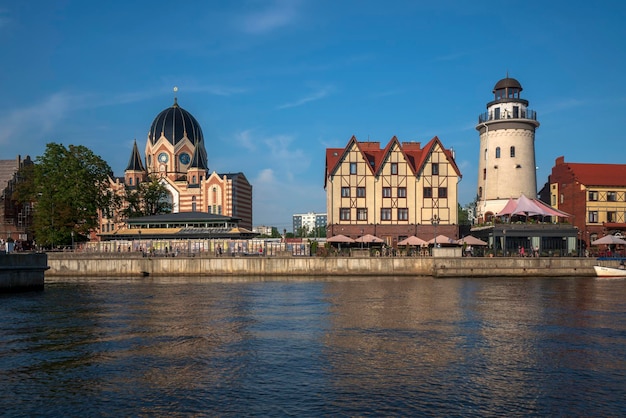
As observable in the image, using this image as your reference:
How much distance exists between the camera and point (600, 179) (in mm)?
80875

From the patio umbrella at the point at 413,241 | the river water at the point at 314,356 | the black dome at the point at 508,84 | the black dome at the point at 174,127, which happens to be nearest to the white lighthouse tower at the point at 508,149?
the black dome at the point at 508,84

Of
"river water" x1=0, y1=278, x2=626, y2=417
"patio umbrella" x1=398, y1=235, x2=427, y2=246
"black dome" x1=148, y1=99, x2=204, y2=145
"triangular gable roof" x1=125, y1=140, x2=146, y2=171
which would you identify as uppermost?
"black dome" x1=148, y1=99, x2=204, y2=145

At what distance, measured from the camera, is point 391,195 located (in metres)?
77.1

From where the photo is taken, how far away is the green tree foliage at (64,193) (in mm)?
79250

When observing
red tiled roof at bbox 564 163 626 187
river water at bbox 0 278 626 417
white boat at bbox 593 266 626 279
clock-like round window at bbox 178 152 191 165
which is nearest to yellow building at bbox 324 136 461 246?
white boat at bbox 593 266 626 279

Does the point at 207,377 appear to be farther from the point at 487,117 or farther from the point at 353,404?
the point at 487,117

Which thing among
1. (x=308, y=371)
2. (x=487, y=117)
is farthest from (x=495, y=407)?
(x=487, y=117)

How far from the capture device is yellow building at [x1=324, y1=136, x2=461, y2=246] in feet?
252

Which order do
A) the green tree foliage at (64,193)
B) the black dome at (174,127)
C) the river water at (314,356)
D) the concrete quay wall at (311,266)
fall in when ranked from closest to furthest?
the river water at (314,356)
the concrete quay wall at (311,266)
the green tree foliage at (64,193)
the black dome at (174,127)

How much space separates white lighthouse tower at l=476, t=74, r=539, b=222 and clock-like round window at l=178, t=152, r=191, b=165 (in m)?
69.1

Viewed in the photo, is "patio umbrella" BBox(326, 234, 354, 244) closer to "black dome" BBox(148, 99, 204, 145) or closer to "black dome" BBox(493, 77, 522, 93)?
"black dome" BBox(493, 77, 522, 93)

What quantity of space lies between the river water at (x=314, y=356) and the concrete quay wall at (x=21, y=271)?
8.92 m

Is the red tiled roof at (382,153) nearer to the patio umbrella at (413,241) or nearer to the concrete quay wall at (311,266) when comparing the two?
the patio umbrella at (413,241)

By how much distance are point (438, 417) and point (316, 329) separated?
13.9m
